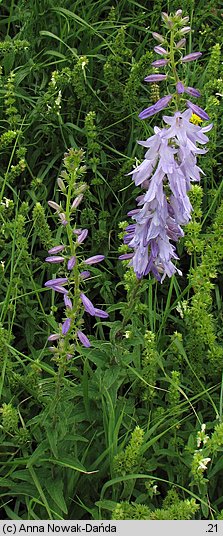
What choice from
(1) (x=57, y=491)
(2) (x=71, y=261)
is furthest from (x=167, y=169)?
(1) (x=57, y=491)

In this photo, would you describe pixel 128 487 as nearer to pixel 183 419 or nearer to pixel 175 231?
pixel 183 419

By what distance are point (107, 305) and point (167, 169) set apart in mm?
1246

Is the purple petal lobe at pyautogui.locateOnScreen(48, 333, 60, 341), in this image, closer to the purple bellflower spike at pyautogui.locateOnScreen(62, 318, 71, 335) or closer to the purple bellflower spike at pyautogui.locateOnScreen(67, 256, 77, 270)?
the purple bellflower spike at pyautogui.locateOnScreen(62, 318, 71, 335)

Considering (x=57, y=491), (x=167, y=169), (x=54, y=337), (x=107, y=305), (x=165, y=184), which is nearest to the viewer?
(x=167, y=169)

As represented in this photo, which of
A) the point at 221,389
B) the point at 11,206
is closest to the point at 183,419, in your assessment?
the point at 221,389

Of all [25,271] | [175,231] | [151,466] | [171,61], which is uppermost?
[171,61]

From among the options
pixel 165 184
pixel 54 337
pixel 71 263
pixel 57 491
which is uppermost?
pixel 165 184

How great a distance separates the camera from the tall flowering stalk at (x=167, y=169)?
1.96 m

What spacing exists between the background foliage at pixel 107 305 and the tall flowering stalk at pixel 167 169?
196 millimetres

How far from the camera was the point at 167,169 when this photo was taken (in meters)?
1.92

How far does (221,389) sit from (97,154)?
1.36 m

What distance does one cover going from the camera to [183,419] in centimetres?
259

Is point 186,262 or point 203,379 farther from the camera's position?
point 186,262

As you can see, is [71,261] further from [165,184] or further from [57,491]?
[57,491]
